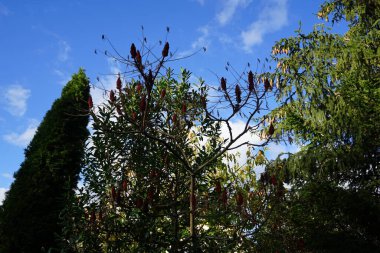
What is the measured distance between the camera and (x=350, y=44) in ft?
26.1

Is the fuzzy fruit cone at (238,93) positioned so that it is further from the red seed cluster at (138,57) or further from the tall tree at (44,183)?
the tall tree at (44,183)

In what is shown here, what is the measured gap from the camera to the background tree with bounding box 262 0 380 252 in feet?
22.6

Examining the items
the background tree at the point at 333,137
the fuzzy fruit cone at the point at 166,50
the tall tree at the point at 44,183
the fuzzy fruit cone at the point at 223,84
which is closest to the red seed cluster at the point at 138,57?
the fuzzy fruit cone at the point at 166,50

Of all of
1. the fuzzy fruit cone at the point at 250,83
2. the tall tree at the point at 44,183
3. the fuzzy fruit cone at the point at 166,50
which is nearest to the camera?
the fuzzy fruit cone at the point at 166,50

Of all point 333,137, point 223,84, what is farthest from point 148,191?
point 333,137

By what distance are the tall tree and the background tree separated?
431cm

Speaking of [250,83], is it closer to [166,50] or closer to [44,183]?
[166,50]

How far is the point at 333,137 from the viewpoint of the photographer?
796 cm

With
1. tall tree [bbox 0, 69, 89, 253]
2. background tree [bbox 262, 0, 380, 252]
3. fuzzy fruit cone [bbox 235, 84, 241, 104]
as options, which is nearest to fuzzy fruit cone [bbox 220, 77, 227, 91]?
fuzzy fruit cone [bbox 235, 84, 241, 104]

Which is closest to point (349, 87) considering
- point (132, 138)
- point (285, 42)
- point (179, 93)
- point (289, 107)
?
point (289, 107)

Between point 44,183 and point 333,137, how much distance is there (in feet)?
21.0

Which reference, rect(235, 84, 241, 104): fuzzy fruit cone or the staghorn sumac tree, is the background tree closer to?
the staghorn sumac tree

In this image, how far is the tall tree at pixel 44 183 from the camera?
5859mm

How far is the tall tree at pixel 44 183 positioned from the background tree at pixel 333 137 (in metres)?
4.31
